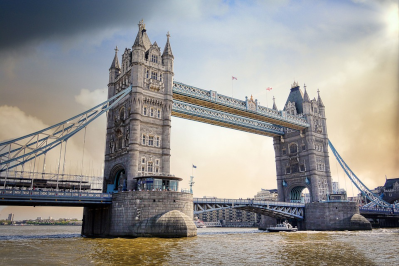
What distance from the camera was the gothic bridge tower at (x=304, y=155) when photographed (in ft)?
254

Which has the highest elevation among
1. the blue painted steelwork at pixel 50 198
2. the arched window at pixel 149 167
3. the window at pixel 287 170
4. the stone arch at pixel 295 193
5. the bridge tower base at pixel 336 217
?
the window at pixel 287 170

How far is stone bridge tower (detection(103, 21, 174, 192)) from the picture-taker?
2028 inches

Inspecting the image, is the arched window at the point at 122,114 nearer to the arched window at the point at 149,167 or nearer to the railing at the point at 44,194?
the arched window at the point at 149,167

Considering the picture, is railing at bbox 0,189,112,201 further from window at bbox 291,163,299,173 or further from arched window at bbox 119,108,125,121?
window at bbox 291,163,299,173

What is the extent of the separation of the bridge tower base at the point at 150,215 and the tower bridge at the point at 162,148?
0.13 m

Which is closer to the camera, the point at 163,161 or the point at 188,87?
the point at 163,161

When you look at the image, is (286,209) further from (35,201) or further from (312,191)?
(35,201)

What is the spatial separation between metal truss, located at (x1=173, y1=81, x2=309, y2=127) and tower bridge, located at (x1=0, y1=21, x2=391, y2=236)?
0.20 metres

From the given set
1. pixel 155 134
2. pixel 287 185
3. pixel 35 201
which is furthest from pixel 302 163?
pixel 35 201

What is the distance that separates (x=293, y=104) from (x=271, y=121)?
482 inches

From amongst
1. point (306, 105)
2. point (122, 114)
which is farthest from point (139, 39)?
point (306, 105)

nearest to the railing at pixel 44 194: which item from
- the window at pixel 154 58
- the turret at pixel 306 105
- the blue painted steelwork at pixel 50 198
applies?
the blue painted steelwork at pixel 50 198

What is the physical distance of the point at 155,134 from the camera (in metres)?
53.8

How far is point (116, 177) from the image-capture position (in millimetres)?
56250
